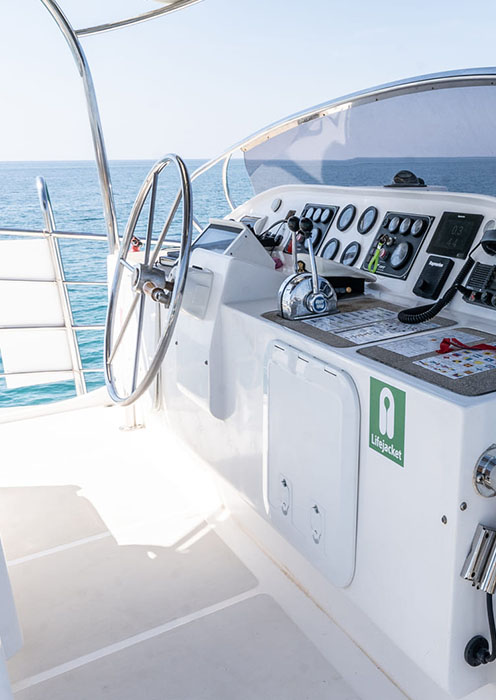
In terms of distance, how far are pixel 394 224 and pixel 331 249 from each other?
0.24 m

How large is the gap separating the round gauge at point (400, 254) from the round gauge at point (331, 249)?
0.25 m

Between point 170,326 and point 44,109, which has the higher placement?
point 44,109

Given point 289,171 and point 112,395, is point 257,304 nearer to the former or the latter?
point 112,395

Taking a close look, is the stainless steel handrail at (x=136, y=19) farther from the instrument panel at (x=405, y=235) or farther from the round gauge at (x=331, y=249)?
the round gauge at (x=331, y=249)

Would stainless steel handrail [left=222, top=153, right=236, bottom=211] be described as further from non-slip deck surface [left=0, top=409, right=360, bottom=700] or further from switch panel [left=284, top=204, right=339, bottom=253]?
non-slip deck surface [left=0, top=409, right=360, bottom=700]

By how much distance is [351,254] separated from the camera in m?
1.85

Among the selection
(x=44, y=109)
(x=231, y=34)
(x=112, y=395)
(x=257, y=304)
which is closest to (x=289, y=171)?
(x=257, y=304)

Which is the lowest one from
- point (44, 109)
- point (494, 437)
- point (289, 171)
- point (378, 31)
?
point (494, 437)

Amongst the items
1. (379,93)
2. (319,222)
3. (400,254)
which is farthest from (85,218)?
(400,254)

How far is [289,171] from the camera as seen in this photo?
2.66 m

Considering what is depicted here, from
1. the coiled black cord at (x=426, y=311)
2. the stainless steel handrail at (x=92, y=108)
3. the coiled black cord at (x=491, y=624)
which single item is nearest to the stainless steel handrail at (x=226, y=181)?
the stainless steel handrail at (x=92, y=108)

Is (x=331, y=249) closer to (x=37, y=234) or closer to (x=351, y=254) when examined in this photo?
(x=351, y=254)

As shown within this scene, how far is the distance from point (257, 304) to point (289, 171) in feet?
4.10

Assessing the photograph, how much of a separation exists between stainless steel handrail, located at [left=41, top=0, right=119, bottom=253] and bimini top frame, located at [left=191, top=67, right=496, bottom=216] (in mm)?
833
